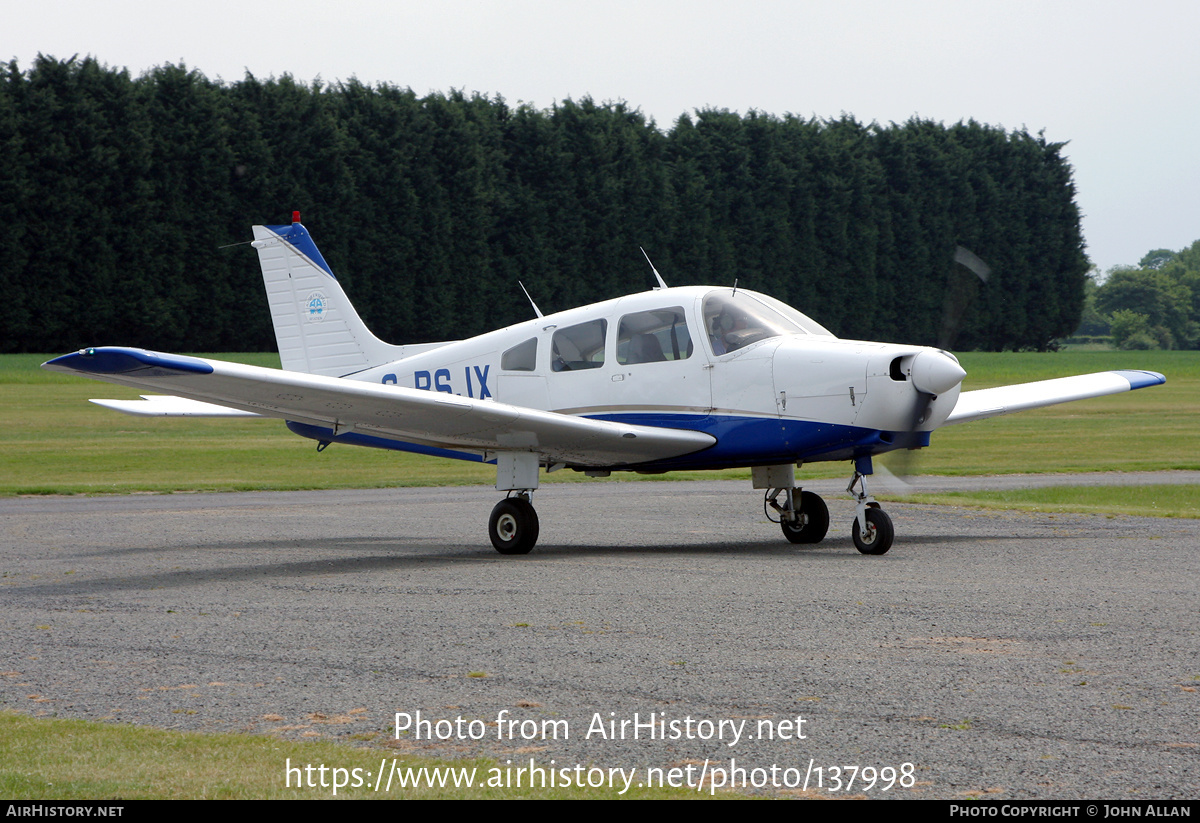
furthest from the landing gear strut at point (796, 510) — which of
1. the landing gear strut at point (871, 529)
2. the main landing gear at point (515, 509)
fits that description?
the main landing gear at point (515, 509)

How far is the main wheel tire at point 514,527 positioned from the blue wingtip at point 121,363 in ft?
12.0

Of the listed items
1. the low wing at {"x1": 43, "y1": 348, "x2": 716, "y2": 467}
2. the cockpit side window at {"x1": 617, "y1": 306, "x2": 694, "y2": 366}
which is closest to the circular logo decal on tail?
the low wing at {"x1": 43, "y1": 348, "x2": 716, "y2": 467}

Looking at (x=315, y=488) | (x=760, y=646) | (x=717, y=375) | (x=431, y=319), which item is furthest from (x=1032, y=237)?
(x=760, y=646)

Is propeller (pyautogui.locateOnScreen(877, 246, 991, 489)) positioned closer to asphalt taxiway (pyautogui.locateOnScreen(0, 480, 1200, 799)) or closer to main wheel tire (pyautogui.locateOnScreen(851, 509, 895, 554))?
main wheel tire (pyautogui.locateOnScreen(851, 509, 895, 554))

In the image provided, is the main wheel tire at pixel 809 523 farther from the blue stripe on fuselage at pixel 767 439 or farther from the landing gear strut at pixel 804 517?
the blue stripe on fuselage at pixel 767 439

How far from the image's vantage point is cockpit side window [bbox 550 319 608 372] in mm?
13383

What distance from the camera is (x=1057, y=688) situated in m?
6.30

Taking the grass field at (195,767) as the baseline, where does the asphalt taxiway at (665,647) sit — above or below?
below

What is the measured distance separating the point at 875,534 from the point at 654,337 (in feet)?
9.45

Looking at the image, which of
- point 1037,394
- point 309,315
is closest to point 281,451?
point 309,315

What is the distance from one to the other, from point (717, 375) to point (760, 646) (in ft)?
17.8

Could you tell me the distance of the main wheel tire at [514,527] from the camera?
12.8 m

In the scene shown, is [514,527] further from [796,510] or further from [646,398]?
[796,510]

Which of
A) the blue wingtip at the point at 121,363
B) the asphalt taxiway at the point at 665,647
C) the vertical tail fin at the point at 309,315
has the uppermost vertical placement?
the vertical tail fin at the point at 309,315
